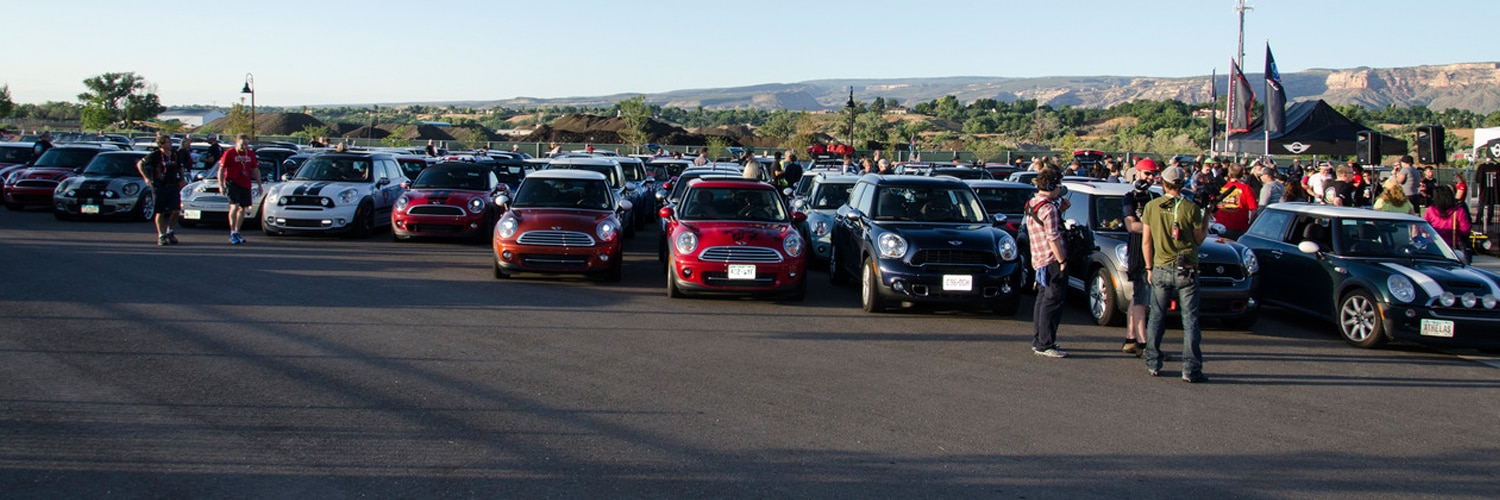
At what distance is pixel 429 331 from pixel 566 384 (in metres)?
2.52

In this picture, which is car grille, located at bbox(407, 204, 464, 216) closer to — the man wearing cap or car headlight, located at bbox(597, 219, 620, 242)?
car headlight, located at bbox(597, 219, 620, 242)

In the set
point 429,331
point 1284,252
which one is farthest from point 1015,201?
point 429,331

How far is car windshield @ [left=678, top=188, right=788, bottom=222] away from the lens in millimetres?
12945

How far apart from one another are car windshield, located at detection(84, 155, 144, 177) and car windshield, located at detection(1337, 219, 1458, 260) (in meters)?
19.8

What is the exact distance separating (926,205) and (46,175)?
17.9 metres

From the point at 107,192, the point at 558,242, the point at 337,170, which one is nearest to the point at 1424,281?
the point at 558,242

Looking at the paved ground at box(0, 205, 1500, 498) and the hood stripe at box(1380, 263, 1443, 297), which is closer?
the paved ground at box(0, 205, 1500, 498)

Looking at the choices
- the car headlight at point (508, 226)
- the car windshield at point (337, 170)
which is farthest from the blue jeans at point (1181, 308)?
the car windshield at point (337, 170)

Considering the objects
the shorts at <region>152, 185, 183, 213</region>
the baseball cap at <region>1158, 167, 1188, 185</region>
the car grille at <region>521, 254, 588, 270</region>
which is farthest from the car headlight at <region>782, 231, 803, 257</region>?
the shorts at <region>152, 185, 183, 213</region>

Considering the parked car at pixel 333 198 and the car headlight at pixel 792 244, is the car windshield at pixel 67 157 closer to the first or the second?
the parked car at pixel 333 198

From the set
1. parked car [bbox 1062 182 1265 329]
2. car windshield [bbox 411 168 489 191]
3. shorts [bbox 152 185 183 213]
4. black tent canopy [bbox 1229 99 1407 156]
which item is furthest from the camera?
black tent canopy [bbox 1229 99 1407 156]

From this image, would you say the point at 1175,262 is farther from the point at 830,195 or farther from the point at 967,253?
the point at 830,195

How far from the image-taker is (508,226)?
1314 centimetres

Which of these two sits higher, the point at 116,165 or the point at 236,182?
the point at 116,165
